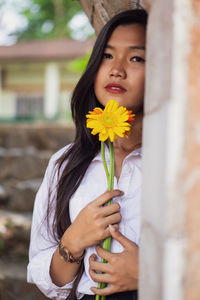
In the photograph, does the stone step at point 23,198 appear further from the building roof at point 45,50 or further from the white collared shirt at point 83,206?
the building roof at point 45,50

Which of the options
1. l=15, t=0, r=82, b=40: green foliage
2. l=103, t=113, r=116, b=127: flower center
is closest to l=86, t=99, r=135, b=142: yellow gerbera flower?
l=103, t=113, r=116, b=127: flower center

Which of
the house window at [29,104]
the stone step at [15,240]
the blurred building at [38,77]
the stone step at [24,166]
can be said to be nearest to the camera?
the stone step at [15,240]

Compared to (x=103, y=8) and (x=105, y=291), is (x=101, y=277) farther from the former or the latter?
(x=103, y=8)

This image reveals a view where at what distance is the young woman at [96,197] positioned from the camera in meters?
1.40

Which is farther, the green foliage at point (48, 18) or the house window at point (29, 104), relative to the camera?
the green foliage at point (48, 18)

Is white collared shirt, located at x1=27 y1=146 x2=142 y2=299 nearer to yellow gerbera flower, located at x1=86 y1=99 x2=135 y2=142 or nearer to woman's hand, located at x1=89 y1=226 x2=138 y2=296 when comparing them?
woman's hand, located at x1=89 y1=226 x2=138 y2=296

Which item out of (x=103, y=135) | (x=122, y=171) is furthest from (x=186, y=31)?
(x=122, y=171)

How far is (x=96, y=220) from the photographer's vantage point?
4.61 feet

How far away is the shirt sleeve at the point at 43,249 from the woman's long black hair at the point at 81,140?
44mm

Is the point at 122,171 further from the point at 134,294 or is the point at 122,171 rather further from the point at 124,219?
the point at 134,294

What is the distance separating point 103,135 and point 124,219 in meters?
0.34

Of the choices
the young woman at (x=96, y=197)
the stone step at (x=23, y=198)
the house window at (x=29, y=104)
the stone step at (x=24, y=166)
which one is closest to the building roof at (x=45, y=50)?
the house window at (x=29, y=104)

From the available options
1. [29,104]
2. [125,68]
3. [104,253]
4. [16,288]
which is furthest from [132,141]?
[29,104]

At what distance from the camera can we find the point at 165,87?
0.91 metres
